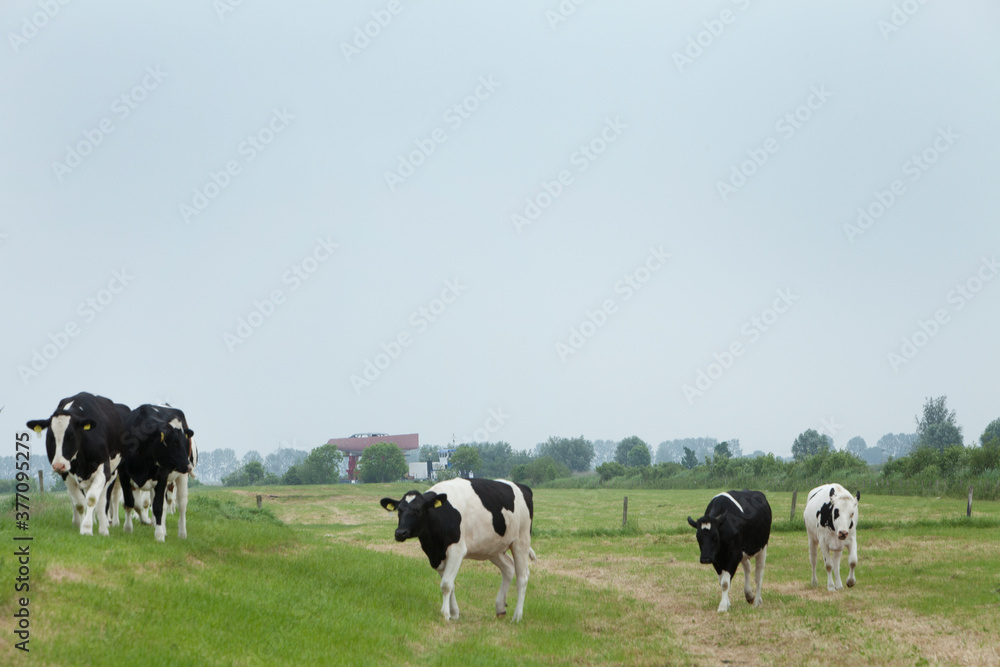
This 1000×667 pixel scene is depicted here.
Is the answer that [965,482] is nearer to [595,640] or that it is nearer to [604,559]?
[604,559]

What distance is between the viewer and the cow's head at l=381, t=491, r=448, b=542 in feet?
41.9

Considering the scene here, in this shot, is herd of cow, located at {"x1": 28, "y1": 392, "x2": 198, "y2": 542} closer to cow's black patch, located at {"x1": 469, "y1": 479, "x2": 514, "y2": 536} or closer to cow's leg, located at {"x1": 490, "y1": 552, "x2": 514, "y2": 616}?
cow's black patch, located at {"x1": 469, "y1": 479, "x2": 514, "y2": 536}

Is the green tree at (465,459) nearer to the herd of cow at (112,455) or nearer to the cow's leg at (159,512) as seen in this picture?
the herd of cow at (112,455)

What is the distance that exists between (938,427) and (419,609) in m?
141

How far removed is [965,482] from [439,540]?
44.8 m

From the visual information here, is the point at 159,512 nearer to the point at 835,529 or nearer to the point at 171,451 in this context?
the point at 171,451

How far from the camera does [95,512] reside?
47.2 ft

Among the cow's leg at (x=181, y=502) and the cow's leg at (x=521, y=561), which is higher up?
the cow's leg at (x=181, y=502)

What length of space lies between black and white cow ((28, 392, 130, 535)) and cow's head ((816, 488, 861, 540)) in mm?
14447

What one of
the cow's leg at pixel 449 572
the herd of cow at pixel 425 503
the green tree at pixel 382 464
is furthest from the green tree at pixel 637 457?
the cow's leg at pixel 449 572

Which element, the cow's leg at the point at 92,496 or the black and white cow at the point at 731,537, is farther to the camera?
the black and white cow at the point at 731,537

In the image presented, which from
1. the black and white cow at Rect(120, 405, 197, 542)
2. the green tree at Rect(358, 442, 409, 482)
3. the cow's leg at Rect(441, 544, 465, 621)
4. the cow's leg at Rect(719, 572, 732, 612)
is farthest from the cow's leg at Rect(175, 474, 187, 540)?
the green tree at Rect(358, 442, 409, 482)

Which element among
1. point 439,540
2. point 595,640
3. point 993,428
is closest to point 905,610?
point 595,640

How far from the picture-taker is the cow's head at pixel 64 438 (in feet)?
41.4
